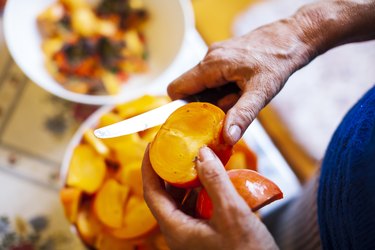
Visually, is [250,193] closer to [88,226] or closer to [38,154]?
[88,226]

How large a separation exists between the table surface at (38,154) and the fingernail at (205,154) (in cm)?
41

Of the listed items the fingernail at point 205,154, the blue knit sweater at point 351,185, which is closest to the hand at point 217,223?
the fingernail at point 205,154

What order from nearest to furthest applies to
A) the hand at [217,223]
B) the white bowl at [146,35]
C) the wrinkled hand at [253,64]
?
the hand at [217,223], the wrinkled hand at [253,64], the white bowl at [146,35]

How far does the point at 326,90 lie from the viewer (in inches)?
36.4

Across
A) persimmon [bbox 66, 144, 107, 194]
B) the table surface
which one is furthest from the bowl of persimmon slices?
the table surface

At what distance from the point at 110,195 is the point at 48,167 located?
0.20m

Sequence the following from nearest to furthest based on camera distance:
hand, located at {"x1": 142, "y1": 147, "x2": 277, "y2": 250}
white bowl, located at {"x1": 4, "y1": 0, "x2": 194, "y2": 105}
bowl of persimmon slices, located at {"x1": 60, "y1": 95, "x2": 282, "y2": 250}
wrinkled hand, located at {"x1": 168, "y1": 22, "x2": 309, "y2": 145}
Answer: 1. hand, located at {"x1": 142, "y1": 147, "x2": 277, "y2": 250}
2. wrinkled hand, located at {"x1": 168, "y1": 22, "x2": 309, "y2": 145}
3. bowl of persimmon slices, located at {"x1": 60, "y1": 95, "x2": 282, "y2": 250}
4. white bowl, located at {"x1": 4, "y1": 0, "x2": 194, "y2": 105}

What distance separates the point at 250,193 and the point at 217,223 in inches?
2.2

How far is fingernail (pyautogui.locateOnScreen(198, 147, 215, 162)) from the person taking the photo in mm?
395

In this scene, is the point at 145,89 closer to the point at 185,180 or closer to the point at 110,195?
the point at 110,195

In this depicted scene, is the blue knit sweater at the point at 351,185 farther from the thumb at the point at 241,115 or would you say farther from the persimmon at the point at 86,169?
the persimmon at the point at 86,169

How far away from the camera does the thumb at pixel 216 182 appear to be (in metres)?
0.37

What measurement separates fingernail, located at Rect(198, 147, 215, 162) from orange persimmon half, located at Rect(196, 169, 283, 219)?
0.04 meters

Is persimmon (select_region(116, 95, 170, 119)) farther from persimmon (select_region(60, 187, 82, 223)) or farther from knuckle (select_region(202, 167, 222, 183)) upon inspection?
knuckle (select_region(202, 167, 222, 183))
